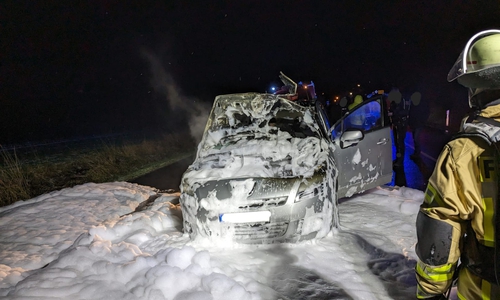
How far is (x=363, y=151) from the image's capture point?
507 cm

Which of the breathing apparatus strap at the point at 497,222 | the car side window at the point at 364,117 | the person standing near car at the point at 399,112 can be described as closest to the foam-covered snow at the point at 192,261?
the car side window at the point at 364,117

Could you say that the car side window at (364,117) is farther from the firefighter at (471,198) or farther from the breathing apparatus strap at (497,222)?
the breathing apparatus strap at (497,222)

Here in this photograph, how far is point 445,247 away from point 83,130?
42856mm

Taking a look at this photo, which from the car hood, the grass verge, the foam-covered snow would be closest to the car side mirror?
the car hood

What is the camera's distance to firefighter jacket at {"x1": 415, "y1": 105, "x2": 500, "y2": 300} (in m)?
1.34

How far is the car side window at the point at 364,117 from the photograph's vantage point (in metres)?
5.16

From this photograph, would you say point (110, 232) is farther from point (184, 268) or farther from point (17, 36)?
point (17, 36)

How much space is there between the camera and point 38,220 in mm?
5152

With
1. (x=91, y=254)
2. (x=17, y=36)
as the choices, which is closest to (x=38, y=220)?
(x=91, y=254)

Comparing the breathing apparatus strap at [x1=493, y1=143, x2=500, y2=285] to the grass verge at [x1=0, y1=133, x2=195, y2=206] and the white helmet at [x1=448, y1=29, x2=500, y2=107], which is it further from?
the grass verge at [x1=0, y1=133, x2=195, y2=206]

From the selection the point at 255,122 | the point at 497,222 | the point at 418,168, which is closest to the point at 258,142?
the point at 255,122

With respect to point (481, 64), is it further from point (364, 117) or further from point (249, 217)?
point (364, 117)

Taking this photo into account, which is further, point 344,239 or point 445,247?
point 344,239

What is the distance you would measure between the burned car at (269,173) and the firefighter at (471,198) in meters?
2.06
